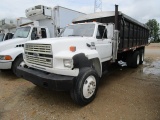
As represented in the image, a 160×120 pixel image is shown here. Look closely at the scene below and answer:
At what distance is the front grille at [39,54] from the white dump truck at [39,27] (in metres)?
2.04

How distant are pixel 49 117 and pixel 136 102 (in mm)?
2260

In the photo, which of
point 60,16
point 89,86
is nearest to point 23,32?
point 60,16

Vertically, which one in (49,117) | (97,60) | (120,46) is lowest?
(49,117)

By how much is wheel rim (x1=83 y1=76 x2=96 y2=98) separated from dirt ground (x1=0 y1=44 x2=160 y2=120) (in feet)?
0.96

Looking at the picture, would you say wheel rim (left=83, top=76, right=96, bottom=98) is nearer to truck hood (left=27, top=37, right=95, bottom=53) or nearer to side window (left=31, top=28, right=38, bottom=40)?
truck hood (left=27, top=37, right=95, bottom=53)

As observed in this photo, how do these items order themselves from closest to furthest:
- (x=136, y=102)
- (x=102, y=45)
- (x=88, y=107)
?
(x=88, y=107), (x=136, y=102), (x=102, y=45)

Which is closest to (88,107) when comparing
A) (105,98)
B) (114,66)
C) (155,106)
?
(105,98)

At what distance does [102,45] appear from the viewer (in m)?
4.52

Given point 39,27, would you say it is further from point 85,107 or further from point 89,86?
point 85,107

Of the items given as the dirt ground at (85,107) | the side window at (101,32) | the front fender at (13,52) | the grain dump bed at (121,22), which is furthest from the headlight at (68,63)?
the front fender at (13,52)

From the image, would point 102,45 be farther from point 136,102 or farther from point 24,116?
point 24,116

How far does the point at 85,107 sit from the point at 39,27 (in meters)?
5.20

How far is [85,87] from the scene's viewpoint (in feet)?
11.2

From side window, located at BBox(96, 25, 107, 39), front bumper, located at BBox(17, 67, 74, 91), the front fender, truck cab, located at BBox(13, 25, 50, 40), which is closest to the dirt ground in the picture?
front bumper, located at BBox(17, 67, 74, 91)
